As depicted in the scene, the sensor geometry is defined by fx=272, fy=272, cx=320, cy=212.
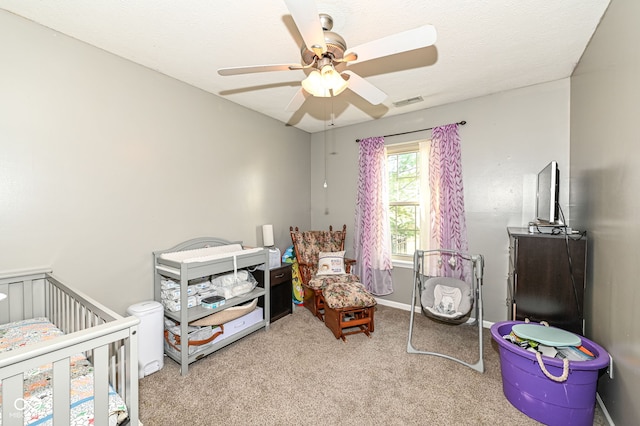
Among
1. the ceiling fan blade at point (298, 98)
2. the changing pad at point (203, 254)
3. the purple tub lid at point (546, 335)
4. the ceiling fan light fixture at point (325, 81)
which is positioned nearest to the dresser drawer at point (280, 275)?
the changing pad at point (203, 254)

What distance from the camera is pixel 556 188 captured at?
191 cm

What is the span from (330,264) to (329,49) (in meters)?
2.48

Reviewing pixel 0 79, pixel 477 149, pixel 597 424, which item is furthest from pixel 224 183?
pixel 597 424

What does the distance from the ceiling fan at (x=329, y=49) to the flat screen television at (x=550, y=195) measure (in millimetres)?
1373

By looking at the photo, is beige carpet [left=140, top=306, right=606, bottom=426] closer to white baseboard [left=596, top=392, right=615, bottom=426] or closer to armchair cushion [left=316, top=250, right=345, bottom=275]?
white baseboard [left=596, top=392, right=615, bottom=426]

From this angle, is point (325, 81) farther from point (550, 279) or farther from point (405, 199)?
point (405, 199)

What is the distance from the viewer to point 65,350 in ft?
3.01

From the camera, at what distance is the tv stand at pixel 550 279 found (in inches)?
78.9

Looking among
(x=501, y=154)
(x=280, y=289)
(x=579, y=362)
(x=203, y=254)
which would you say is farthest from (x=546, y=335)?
(x=203, y=254)

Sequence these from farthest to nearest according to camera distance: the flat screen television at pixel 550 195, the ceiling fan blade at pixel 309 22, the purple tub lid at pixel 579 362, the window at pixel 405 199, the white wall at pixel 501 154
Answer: the window at pixel 405 199 < the white wall at pixel 501 154 < the flat screen television at pixel 550 195 < the purple tub lid at pixel 579 362 < the ceiling fan blade at pixel 309 22

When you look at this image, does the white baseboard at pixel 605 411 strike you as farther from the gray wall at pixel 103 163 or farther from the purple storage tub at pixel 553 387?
the gray wall at pixel 103 163

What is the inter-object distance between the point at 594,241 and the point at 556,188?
0.47 metres

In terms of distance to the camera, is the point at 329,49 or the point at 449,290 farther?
the point at 449,290

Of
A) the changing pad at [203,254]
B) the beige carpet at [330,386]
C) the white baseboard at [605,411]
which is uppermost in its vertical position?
the changing pad at [203,254]
